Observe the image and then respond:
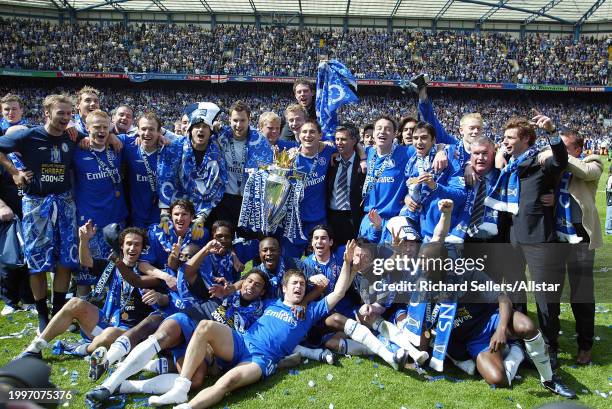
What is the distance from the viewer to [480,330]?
4.76m

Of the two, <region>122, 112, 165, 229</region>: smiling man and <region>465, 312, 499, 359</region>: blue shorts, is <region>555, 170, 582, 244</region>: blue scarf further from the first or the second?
<region>122, 112, 165, 229</region>: smiling man

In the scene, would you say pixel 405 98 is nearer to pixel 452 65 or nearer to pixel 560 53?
pixel 452 65

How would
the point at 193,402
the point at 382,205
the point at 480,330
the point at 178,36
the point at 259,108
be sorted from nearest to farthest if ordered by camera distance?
1. the point at 193,402
2. the point at 480,330
3. the point at 382,205
4. the point at 259,108
5. the point at 178,36

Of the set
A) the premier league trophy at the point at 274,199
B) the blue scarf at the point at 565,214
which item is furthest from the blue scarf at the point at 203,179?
the blue scarf at the point at 565,214

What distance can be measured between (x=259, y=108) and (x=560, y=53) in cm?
2667

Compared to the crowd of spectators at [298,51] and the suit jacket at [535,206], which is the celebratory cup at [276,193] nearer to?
the suit jacket at [535,206]

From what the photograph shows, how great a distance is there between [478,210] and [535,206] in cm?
52

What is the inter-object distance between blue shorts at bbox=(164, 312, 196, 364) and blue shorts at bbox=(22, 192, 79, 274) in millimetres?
1795

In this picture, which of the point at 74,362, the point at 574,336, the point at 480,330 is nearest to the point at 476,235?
the point at 480,330

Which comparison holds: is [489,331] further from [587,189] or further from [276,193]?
[276,193]

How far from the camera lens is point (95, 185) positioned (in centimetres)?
574

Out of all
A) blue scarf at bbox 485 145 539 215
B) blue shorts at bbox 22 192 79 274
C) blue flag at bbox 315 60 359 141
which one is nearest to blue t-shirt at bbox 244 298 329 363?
blue scarf at bbox 485 145 539 215

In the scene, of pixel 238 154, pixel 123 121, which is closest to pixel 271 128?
pixel 238 154

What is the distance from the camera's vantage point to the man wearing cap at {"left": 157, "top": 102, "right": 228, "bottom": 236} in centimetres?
571
